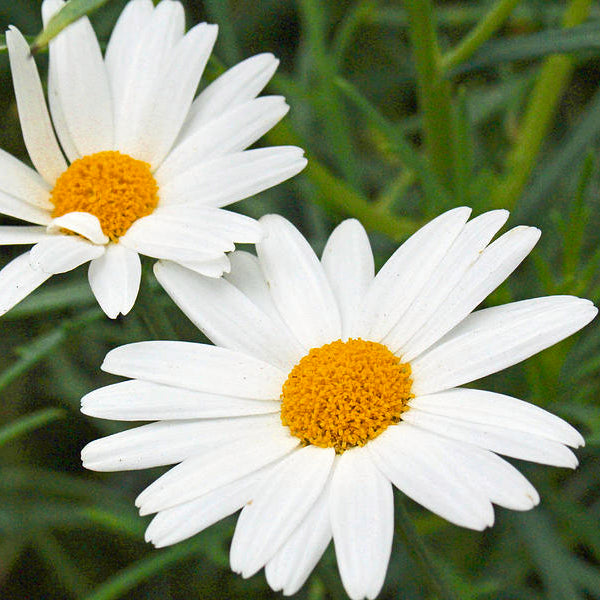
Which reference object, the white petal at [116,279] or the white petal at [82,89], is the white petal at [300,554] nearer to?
the white petal at [116,279]

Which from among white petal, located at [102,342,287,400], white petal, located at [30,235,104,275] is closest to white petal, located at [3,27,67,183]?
white petal, located at [30,235,104,275]

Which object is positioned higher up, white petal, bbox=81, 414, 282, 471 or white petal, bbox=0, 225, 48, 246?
white petal, bbox=0, 225, 48, 246

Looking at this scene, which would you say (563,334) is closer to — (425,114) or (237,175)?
(237,175)

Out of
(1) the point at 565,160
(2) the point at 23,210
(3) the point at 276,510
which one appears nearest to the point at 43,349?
(2) the point at 23,210

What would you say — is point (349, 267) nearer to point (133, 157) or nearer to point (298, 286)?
point (298, 286)

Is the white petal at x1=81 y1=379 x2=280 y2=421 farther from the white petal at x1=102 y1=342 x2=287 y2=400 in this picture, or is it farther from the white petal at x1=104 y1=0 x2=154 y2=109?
the white petal at x1=104 y1=0 x2=154 y2=109

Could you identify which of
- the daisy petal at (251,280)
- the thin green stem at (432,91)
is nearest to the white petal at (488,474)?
the daisy petal at (251,280)

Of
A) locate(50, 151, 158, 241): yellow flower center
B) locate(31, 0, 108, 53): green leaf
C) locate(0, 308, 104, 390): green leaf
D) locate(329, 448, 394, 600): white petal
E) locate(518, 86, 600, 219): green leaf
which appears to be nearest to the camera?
locate(329, 448, 394, 600): white petal
